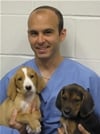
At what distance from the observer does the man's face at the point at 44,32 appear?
6.23ft

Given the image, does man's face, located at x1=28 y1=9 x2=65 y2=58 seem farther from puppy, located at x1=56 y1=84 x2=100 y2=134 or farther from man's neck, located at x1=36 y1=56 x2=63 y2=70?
puppy, located at x1=56 y1=84 x2=100 y2=134

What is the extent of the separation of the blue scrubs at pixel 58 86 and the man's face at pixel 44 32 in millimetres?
110

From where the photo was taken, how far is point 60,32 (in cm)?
197

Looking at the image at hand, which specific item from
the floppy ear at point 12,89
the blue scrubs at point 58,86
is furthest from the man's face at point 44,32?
the floppy ear at point 12,89

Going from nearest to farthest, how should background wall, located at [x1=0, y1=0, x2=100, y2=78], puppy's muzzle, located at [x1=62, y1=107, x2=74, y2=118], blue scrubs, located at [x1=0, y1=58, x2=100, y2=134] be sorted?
1. puppy's muzzle, located at [x1=62, y1=107, x2=74, y2=118]
2. blue scrubs, located at [x1=0, y1=58, x2=100, y2=134]
3. background wall, located at [x1=0, y1=0, x2=100, y2=78]

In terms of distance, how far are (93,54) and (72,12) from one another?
0.27 m

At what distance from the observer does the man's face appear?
1899 millimetres

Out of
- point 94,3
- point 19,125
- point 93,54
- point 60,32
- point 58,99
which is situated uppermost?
point 94,3

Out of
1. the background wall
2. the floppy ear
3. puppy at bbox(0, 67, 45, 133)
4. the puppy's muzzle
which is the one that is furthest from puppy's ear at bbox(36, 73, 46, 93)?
the background wall

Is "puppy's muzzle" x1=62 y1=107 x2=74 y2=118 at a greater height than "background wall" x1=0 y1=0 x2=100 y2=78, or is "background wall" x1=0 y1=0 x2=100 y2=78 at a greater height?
"background wall" x1=0 y1=0 x2=100 y2=78

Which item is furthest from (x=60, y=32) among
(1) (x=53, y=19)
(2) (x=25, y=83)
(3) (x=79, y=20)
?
(2) (x=25, y=83)

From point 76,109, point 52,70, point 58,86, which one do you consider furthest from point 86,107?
point 52,70

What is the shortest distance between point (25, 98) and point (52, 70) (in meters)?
0.25

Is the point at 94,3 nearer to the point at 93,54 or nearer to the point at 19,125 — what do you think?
the point at 93,54
